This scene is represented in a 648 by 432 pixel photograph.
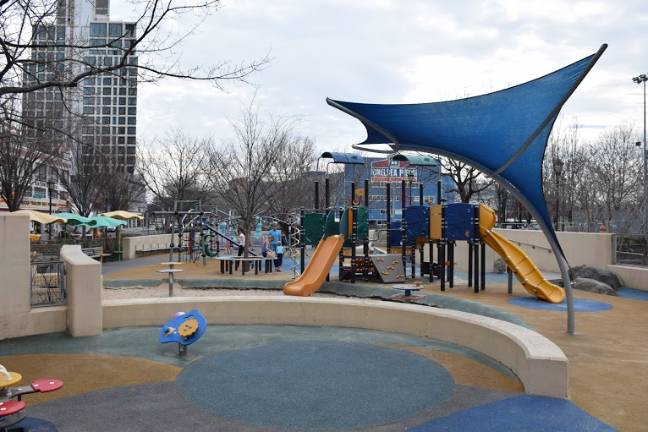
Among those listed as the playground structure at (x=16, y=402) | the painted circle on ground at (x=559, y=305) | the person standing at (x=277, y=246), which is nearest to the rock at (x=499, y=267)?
the painted circle on ground at (x=559, y=305)

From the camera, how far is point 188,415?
5512mm

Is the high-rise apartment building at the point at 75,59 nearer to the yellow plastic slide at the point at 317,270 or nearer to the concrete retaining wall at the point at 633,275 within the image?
the yellow plastic slide at the point at 317,270

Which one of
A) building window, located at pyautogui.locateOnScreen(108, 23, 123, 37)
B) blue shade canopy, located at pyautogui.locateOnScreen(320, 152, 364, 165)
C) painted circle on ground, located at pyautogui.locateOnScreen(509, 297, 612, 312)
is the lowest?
painted circle on ground, located at pyautogui.locateOnScreen(509, 297, 612, 312)

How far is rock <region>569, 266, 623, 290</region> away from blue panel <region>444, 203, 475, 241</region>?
4.47m

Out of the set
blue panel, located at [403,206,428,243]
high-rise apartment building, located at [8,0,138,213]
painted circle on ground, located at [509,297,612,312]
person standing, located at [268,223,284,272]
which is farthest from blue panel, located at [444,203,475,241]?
high-rise apartment building, located at [8,0,138,213]

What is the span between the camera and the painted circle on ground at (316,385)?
554 cm

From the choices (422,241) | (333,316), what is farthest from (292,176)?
(333,316)

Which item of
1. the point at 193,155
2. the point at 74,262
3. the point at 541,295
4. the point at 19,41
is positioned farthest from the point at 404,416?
the point at 193,155

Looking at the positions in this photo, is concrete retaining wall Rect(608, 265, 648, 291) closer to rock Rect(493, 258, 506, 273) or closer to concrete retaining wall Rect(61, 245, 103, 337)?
rock Rect(493, 258, 506, 273)

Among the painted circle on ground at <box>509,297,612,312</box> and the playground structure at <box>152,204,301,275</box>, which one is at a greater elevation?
the playground structure at <box>152,204,301,275</box>

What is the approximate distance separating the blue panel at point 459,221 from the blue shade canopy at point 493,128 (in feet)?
22.1

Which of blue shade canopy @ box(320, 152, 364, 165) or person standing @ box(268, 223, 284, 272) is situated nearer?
Answer: blue shade canopy @ box(320, 152, 364, 165)

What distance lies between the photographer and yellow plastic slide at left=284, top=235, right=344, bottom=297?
16172 millimetres

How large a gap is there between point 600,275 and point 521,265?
3364mm
